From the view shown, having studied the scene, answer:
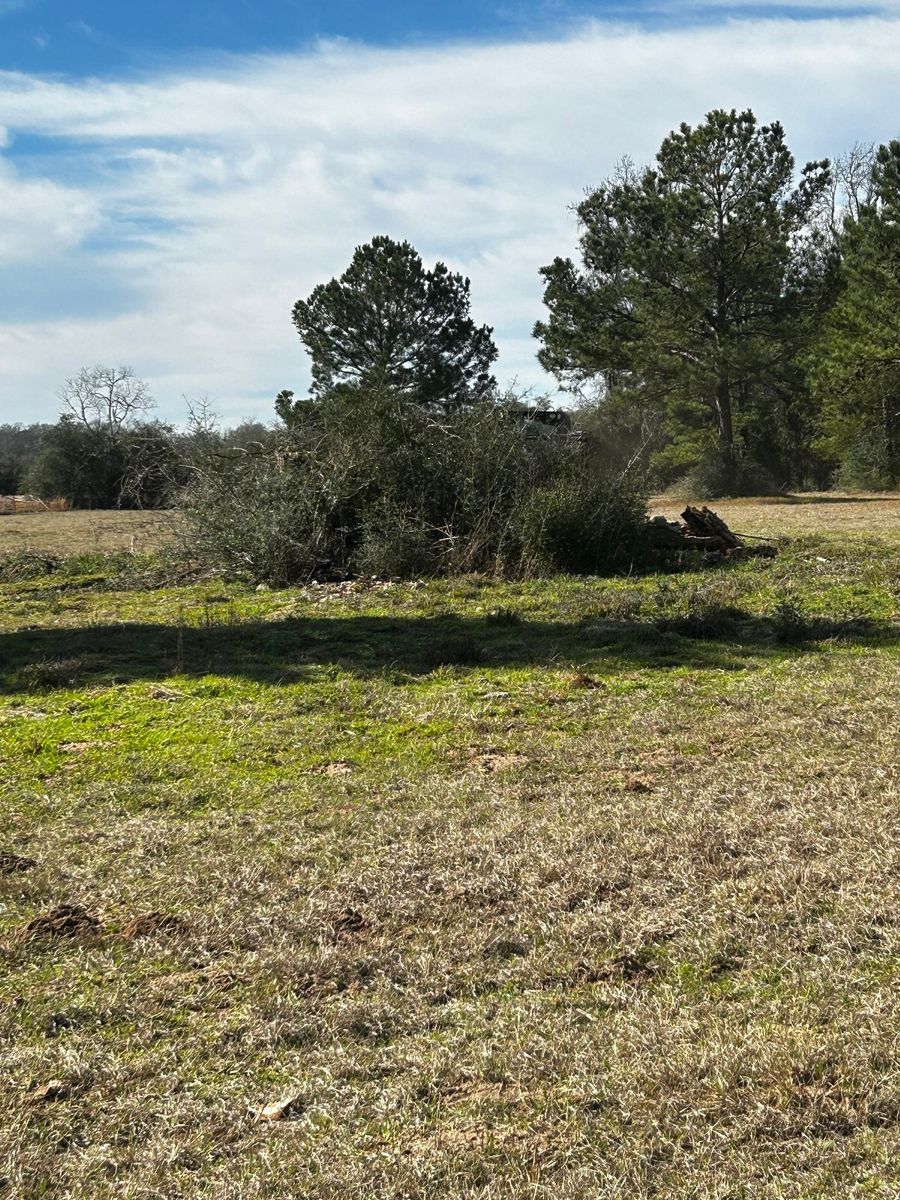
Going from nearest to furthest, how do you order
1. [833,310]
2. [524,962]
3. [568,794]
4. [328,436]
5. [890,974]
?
1. [890,974]
2. [524,962]
3. [568,794]
4. [328,436]
5. [833,310]

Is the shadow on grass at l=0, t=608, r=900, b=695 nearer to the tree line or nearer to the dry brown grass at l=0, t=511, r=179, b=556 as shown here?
the dry brown grass at l=0, t=511, r=179, b=556

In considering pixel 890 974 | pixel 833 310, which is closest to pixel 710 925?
pixel 890 974

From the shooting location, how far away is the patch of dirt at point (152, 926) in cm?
373

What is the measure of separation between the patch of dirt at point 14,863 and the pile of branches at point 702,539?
34.7 feet

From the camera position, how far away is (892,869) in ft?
12.7

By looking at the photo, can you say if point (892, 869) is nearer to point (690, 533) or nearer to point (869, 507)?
point (690, 533)

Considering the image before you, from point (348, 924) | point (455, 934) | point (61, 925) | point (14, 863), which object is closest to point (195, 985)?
point (348, 924)

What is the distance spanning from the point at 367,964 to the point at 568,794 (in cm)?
187

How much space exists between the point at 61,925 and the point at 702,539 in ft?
37.6

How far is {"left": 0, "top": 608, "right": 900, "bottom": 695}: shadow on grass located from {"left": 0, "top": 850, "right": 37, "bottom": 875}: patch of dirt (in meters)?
3.40

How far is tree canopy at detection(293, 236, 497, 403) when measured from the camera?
40.1 meters

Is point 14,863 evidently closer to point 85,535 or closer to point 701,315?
point 85,535

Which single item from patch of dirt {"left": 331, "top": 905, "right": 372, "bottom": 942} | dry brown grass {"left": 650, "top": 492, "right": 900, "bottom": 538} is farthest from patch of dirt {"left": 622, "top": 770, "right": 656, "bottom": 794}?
dry brown grass {"left": 650, "top": 492, "right": 900, "bottom": 538}

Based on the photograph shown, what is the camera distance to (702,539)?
1405 cm
